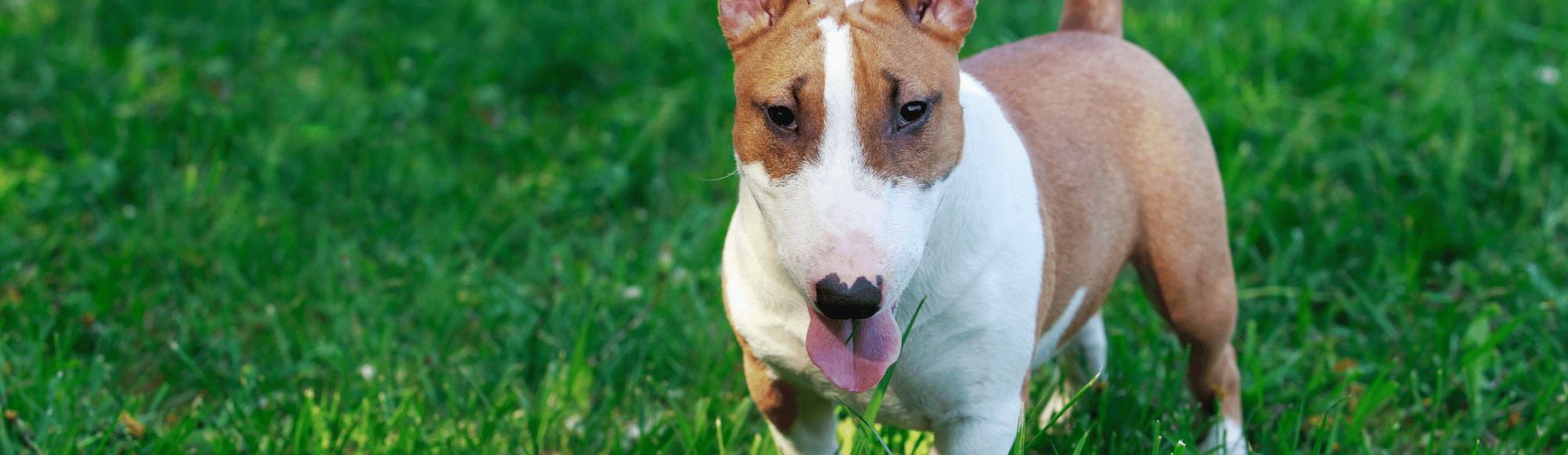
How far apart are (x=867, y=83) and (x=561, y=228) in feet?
8.60

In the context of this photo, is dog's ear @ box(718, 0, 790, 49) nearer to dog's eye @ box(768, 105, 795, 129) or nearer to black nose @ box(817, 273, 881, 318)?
dog's eye @ box(768, 105, 795, 129)

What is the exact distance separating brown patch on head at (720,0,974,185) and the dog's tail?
100cm

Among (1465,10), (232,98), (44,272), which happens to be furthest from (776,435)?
(1465,10)

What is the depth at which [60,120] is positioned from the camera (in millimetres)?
4590

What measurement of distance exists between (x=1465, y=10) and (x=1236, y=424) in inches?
123

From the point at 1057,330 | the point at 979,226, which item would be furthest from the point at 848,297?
the point at 1057,330

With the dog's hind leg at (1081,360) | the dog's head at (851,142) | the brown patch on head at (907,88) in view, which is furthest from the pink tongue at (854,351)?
the dog's hind leg at (1081,360)

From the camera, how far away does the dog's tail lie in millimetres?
2975

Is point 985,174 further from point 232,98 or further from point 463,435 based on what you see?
point 232,98

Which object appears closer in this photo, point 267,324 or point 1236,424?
point 1236,424

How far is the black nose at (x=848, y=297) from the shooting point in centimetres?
182

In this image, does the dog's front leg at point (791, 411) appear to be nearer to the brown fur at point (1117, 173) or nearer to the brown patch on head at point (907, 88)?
the brown fur at point (1117, 173)

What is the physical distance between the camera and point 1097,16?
298 cm

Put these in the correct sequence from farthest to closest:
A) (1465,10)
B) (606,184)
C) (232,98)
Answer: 1. (1465,10)
2. (232,98)
3. (606,184)
